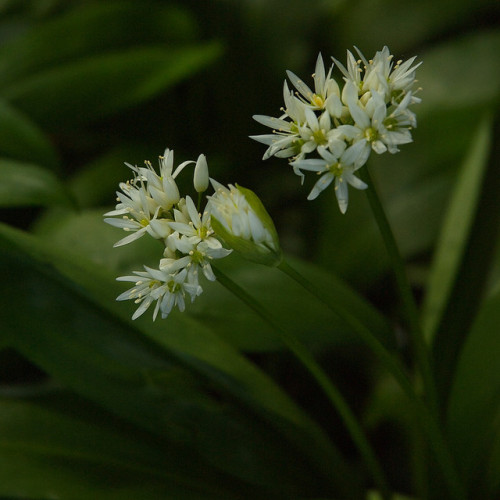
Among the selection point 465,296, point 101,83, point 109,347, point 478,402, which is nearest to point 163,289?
point 109,347

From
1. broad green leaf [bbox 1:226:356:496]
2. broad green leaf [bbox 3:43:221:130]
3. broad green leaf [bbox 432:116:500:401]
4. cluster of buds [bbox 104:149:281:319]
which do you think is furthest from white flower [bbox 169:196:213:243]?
broad green leaf [bbox 3:43:221:130]

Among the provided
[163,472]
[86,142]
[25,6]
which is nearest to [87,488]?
[163,472]

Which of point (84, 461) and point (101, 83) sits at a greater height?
point (101, 83)

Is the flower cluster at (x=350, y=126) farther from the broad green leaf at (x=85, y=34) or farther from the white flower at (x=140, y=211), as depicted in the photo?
the broad green leaf at (x=85, y=34)

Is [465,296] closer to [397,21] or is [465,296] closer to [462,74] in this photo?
[462,74]

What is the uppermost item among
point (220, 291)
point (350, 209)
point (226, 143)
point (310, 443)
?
point (226, 143)

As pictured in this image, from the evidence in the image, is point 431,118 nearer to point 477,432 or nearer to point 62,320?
point 477,432
